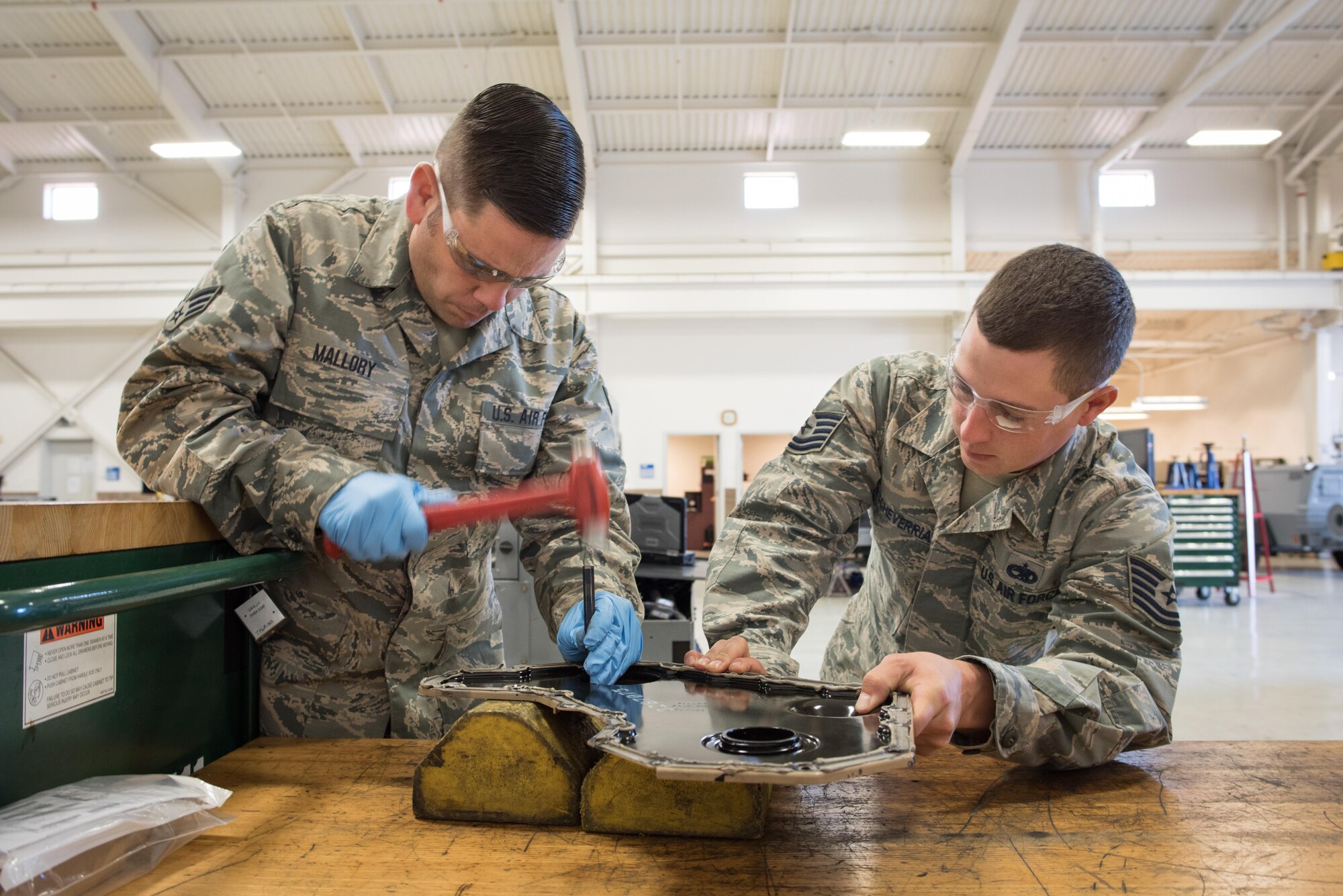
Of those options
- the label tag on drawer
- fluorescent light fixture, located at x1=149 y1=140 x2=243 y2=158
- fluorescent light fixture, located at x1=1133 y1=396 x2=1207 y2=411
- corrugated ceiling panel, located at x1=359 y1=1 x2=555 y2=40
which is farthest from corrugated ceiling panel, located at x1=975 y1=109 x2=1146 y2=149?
the label tag on drawer

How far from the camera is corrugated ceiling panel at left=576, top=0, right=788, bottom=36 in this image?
7785mm

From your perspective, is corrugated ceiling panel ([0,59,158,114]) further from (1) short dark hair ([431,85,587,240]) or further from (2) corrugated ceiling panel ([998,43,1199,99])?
(1) short dark hair ([431,85,587,240])

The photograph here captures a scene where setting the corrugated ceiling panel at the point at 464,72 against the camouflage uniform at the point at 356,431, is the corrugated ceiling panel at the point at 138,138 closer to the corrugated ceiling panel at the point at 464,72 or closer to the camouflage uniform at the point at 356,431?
the corrugated ceiling panel at the point at 464,72

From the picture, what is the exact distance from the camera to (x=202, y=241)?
980 cm

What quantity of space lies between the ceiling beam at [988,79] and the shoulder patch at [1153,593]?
772cm

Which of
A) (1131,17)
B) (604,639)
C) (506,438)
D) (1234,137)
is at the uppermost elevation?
(1131,17)

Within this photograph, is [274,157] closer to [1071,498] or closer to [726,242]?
[726,242]

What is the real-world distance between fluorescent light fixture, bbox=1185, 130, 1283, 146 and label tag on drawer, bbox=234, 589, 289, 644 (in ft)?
32.7

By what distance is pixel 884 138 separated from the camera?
8.33 metres

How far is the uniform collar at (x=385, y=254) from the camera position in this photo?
129 cm

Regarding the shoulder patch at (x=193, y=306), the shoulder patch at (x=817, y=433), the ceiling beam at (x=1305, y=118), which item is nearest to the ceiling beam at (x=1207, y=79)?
the ceiling beam at (x=1305, y=118)

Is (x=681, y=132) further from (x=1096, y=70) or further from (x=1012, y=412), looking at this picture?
(x=1012, y=412)

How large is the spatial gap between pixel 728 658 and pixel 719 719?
0.21 metres

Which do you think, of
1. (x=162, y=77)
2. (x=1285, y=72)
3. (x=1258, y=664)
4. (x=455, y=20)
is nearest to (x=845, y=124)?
(x=455, y=20)
